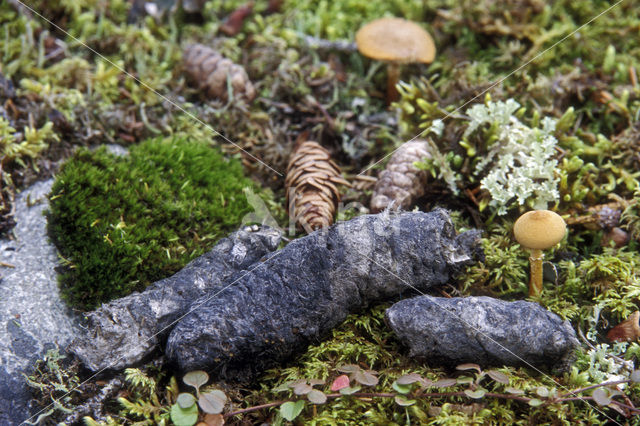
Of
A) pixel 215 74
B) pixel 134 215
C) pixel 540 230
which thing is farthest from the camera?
pixel 215 74

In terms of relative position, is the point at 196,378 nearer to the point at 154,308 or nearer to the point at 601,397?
the point at 154,308

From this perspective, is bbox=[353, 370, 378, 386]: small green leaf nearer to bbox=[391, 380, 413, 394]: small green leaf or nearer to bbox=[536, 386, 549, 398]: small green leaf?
bbox=[391, 380, 413, 394]: small green leaf

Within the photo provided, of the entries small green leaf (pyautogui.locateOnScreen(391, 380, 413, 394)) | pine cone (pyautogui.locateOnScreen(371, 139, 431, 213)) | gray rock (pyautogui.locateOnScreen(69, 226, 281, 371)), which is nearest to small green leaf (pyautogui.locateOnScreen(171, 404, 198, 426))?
gray rock (pyautogui.locateOnScreen(69, 226, 281, 371))

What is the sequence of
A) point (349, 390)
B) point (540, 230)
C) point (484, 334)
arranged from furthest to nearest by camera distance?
1. point (540, 230)
2. point (484, 334)
3. point (349, 390)

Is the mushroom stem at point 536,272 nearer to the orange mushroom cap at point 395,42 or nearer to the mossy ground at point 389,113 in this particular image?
the mossy ground at point 389,113

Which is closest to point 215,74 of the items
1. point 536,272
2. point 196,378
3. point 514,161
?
point 514,161

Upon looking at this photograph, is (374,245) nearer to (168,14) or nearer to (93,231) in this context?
(93,231)
